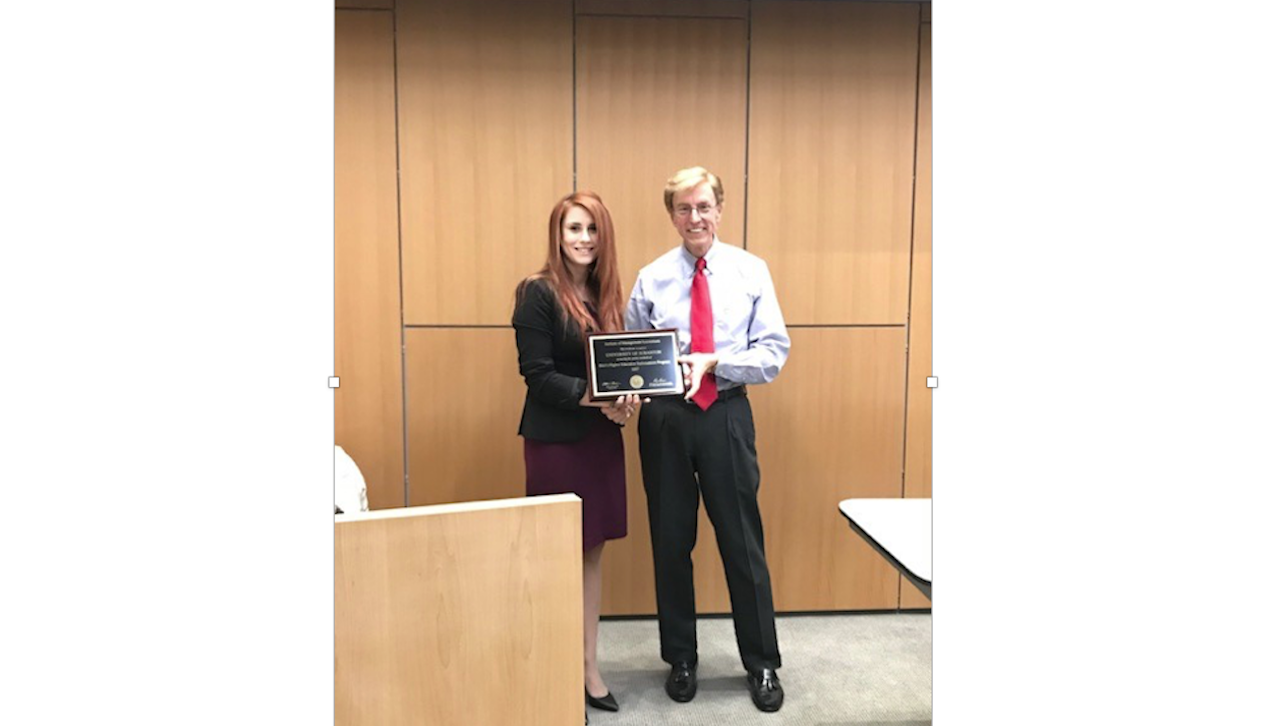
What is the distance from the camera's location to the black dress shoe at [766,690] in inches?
81.9

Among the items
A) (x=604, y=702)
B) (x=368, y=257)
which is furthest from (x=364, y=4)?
(x=604, y=702)

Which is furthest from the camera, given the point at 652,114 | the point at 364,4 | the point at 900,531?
the point at 652,114

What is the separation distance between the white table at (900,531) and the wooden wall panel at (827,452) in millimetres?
812

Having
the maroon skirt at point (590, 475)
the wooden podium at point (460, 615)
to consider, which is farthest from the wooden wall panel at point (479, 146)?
the wooden podium at point (460, 615)

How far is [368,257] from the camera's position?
260 centimetres

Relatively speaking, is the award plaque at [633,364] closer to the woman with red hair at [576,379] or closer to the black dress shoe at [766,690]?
the woman with red hair at [576,379]

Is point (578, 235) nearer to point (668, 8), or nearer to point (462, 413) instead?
point (462, 413)

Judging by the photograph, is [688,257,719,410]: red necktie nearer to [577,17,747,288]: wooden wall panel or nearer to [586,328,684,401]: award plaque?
[586,328,684,401]: award plaque

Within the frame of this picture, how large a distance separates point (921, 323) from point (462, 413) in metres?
1.56

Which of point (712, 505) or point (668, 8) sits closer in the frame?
point (712, 505)

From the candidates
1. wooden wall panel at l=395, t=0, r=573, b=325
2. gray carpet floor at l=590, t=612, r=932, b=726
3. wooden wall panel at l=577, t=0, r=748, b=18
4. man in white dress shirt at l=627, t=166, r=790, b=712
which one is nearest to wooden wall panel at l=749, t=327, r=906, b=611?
gray carpet floor at l=590, t=612, r=932, b=726
